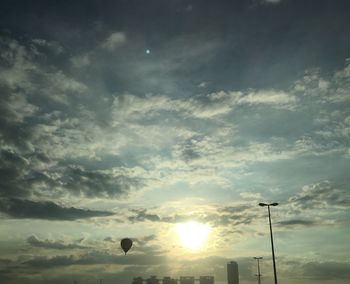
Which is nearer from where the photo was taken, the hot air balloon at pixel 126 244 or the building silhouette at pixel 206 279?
the hot air balloon at pixel 126 244

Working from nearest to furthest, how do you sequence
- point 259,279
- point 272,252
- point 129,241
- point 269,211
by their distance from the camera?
point 272,252
point 269,211
point 129,241
point 259,279

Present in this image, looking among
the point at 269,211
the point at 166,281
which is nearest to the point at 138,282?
the point at 166,281

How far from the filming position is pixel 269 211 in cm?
5247

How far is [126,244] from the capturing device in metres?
61.8

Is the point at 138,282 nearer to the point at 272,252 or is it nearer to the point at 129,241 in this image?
the point at 129,241

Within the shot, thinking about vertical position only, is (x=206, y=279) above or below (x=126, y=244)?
above

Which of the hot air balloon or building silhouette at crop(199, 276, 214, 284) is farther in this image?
building silhouette at crop(199, 276, 214, 284)

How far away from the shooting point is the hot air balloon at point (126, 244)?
61219 millimetres

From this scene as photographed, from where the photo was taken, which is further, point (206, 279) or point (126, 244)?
point (206, 279)

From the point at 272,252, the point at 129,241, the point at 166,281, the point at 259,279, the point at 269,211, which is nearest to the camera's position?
the point at 272,252

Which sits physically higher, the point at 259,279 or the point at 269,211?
the point at 269,211

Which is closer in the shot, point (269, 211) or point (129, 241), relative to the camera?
point (269, 211)

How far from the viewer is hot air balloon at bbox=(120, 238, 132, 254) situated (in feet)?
201

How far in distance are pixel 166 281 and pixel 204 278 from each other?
2627 centimetres
